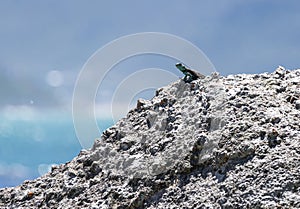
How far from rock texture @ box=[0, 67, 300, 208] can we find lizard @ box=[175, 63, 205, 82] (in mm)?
238

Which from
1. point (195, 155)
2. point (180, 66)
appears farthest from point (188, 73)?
point (195, 155)

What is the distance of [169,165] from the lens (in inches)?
426

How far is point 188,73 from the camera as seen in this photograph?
13.5 meters

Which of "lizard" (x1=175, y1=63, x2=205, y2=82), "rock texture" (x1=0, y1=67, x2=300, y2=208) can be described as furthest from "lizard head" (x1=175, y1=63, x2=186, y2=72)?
"rock texture" (x1=0, y1=67, x2=300, y2=208)

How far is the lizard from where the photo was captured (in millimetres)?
13278

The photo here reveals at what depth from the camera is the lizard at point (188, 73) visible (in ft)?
43.6

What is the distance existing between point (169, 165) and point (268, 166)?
228cm

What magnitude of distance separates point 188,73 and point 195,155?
3414 mm

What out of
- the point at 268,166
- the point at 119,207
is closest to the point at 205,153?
the point at 268,166

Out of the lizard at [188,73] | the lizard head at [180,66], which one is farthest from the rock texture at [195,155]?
the lizard head at [180,66]

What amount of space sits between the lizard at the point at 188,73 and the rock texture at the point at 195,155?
0.24 m

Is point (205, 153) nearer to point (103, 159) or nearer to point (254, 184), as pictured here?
point (254, 184)

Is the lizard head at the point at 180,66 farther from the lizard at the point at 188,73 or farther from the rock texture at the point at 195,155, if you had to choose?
the rock texture at the point at 195,155

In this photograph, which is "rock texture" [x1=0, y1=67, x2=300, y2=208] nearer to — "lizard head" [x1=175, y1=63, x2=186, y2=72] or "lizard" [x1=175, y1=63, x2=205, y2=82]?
"lizard" [x1=175, y1=63, x2=205, y2=82]
